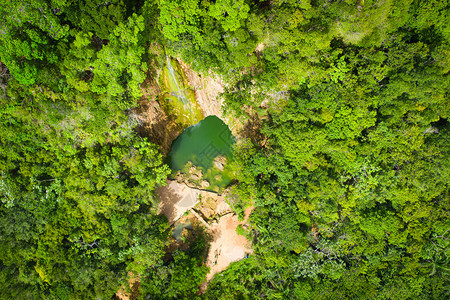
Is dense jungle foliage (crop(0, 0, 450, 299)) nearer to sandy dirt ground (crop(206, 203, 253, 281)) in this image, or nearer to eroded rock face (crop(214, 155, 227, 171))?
sandy dirt ground (crop(206, 203, 253, 281))

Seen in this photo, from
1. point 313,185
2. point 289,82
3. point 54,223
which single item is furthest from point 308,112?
point 54,223

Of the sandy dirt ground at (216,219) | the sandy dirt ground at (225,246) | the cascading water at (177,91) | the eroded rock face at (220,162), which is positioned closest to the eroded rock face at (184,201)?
the sandy dirt ground at (216,219)

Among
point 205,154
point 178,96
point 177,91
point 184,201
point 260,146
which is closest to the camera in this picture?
point 260,146

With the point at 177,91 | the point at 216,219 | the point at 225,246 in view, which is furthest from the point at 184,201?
the point at 177,91

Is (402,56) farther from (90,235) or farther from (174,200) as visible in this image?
(90,235)

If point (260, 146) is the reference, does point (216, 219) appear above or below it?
below

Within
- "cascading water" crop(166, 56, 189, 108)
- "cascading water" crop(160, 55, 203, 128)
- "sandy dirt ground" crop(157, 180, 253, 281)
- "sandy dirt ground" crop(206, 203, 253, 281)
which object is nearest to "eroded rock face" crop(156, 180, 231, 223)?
"sandy dirt ground" crop(157, 180, 253, 281)

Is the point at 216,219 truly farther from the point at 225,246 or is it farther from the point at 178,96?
the point at 178,96
